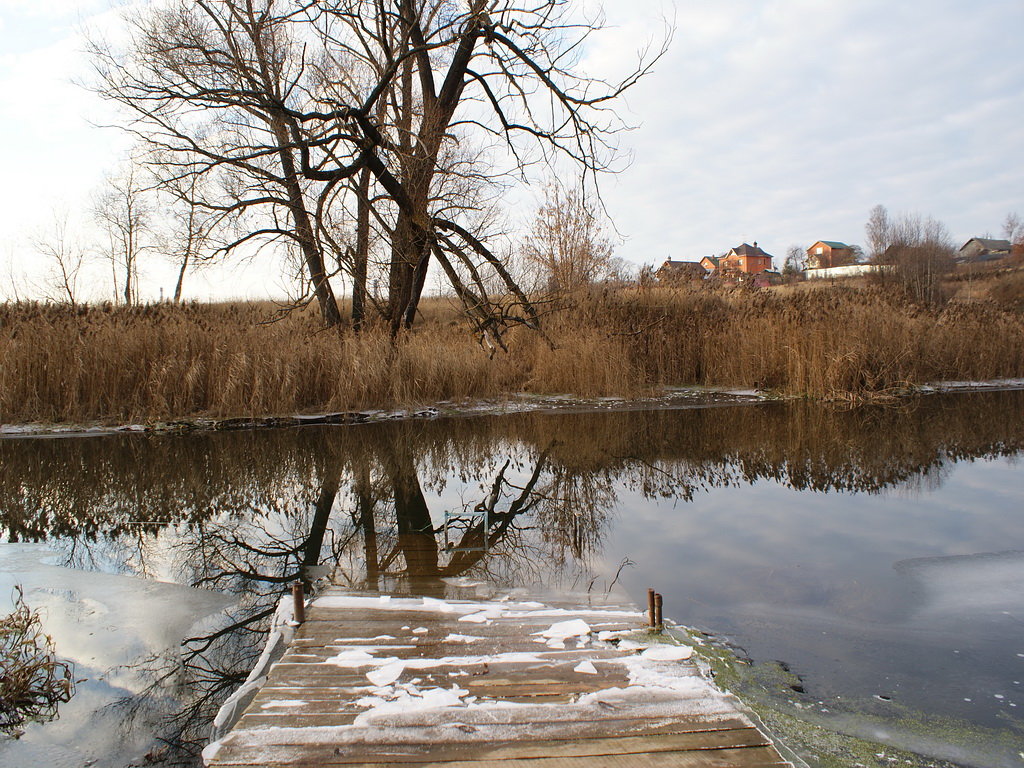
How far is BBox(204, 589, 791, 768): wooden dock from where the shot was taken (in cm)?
210

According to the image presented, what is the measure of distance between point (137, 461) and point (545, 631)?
256 inches

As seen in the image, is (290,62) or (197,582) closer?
(197,582)

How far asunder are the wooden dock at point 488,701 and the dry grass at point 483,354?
8.11 metres

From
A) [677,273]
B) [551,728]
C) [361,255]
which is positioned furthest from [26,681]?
[677,273]

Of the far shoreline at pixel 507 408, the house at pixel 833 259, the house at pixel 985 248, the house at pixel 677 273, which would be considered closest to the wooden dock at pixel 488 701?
the far shoreline at pixel 507 408

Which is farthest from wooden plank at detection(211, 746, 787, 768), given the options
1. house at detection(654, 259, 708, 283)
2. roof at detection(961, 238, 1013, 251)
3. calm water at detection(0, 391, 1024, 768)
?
roof at detection(961, 238, 1013, 251)

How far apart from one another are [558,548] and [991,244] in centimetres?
8344

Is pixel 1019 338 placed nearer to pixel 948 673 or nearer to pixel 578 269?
pixel 578 269

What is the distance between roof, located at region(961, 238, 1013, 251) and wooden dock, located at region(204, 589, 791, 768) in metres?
80.9


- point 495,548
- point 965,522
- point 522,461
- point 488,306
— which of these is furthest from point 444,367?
point 965,522

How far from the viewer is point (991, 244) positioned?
69438 millimetres

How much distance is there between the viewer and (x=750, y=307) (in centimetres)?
1425

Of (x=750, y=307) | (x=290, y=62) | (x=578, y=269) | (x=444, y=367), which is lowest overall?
(x=444, y=367)

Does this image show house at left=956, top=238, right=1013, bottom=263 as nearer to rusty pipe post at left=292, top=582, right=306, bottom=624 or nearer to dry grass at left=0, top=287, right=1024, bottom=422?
dry grass at left=0, top=287, right=1024, bottom=422
